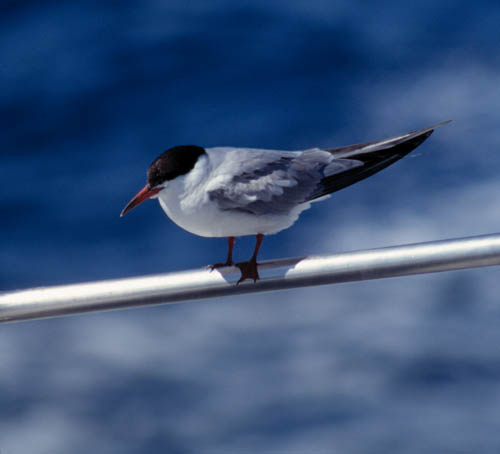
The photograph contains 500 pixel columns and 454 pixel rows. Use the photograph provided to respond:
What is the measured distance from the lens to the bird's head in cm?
187

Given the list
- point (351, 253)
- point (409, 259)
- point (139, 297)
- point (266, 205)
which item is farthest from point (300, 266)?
point (266, 205)

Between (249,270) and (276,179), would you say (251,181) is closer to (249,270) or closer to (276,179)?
(276,179)

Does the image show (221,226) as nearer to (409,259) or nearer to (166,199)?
(166,199)

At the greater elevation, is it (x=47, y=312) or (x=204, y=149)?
(x=204, y=149)

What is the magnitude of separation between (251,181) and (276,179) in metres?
0.08

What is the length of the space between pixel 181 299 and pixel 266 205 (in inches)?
21.9

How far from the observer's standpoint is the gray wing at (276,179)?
1.95 metres

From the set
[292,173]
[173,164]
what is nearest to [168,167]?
[173,164]

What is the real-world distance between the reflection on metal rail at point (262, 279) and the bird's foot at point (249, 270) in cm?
2

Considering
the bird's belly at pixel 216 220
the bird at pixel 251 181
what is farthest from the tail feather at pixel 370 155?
the bird's belly at pixel 216 220

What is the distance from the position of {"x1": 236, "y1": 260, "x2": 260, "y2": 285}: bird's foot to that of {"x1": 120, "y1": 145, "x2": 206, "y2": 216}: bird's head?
33 centimetres

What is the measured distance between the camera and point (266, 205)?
2.02m

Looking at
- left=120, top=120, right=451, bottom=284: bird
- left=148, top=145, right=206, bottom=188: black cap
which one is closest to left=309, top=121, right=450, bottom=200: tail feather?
left=120, top=120, right=451, bottom=284: bird

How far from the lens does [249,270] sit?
1.65m
